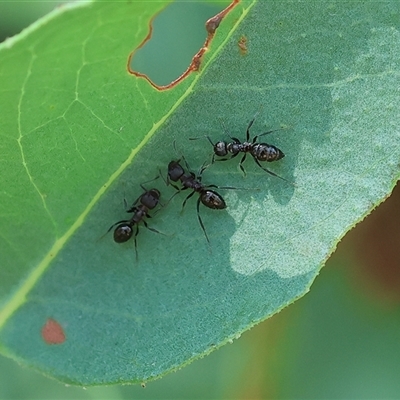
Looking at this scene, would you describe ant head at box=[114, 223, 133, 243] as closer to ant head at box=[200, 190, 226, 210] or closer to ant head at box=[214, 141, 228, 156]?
ant head at box=[200, 190, 226, 210]

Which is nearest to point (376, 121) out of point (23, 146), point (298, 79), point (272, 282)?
point (298, 79)

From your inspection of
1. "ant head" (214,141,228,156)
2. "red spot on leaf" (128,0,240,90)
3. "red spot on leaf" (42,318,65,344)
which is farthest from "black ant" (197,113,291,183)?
"red spot on leaf" (42,318,65,344)

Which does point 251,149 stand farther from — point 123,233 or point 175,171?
point 123,233

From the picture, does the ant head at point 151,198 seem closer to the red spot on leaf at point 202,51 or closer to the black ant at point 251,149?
the black ant at point 251,149

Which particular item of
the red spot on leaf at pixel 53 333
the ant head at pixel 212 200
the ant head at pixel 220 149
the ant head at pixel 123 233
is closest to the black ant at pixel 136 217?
the ant head at pixel 123 233

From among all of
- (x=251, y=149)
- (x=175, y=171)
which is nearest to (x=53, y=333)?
(x=175, y=171)

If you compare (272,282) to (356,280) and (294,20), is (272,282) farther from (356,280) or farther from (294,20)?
(356,280)
